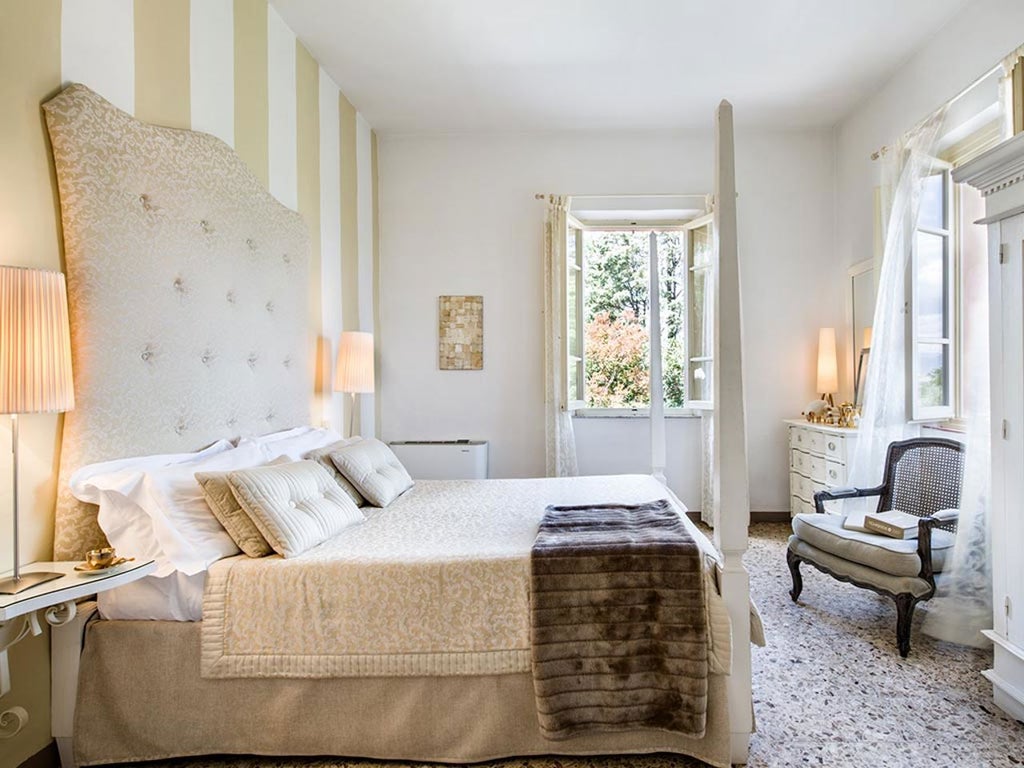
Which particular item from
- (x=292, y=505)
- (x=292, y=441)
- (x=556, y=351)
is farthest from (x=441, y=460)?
(x=292, y=505)

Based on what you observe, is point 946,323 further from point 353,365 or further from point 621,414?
point 353,365

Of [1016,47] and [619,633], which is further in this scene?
[1016,47]

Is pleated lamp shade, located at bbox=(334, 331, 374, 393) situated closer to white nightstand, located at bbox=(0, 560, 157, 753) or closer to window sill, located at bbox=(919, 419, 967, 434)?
white nightstand, located at bbox=(0, 560, 157, 753)

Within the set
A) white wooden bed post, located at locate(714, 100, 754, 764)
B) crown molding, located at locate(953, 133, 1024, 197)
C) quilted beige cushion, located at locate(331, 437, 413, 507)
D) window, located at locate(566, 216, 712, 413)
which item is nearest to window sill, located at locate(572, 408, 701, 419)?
window, located at locate(566, 216, 712, 413)

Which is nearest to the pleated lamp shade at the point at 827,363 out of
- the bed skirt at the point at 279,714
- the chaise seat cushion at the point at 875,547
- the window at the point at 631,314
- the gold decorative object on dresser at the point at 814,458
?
the gold decorative object on dresser at the point at 814,458

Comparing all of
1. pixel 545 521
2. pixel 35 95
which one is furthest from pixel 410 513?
pixel 35 95

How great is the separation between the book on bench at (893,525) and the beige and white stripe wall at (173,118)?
2.87 meters

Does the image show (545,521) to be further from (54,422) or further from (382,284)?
(382,284)

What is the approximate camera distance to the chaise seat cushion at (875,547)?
7.75ft

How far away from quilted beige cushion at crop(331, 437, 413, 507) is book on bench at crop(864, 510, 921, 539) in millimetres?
2188

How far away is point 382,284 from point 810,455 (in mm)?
3315

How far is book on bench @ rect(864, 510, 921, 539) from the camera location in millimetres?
2543

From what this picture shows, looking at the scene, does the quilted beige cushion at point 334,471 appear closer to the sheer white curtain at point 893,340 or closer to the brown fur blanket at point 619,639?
the brown fur blanket at point 619,639

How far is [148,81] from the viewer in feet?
6.66
